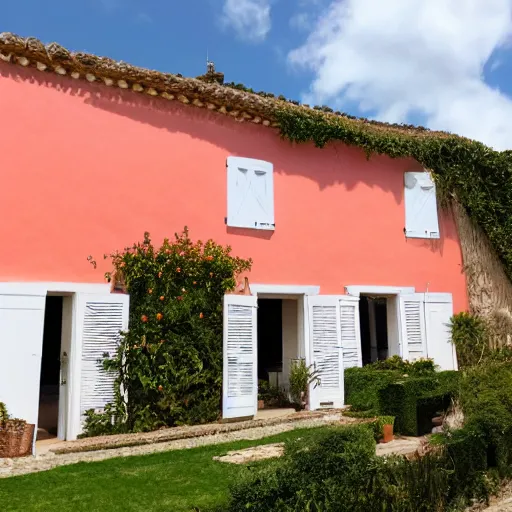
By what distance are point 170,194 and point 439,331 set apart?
5.77 m

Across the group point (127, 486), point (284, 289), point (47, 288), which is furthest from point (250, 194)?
point (127, 486)

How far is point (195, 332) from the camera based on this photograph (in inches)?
333

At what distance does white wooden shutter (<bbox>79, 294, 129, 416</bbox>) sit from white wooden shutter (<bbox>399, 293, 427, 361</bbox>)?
528 cm

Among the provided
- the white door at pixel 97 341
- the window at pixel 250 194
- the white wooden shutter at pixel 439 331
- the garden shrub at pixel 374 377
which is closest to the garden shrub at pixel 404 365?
the garden shrub at pixel 374 377

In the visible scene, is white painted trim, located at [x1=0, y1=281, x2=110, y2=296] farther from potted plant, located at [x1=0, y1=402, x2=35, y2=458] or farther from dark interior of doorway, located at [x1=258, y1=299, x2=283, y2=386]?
dark interior of doorway, located at [x1=258, y1=299, x2=283, y2=386]

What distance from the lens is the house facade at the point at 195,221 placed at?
7.70 metres

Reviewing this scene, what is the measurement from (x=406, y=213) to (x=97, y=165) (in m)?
6.13

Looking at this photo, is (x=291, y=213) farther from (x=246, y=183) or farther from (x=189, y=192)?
(x=189, y=192)

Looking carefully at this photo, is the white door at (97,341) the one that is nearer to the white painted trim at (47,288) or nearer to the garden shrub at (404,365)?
the white painted trim at (47,288)

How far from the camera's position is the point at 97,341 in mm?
7801

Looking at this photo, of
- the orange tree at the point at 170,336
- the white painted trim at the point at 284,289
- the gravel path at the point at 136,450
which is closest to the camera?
the gravel path at the point at 136,450

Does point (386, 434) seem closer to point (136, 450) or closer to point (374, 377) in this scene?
point (374, 377)

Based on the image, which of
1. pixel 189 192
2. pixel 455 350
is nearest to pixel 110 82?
pixel 189 192

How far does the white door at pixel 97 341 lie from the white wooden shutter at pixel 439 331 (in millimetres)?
5820
